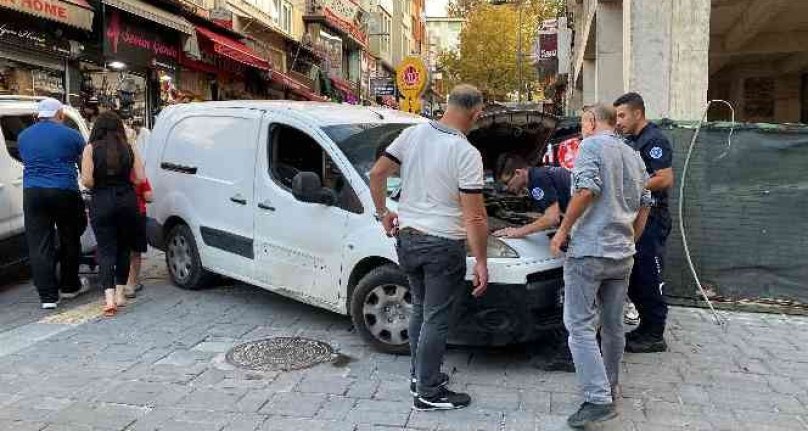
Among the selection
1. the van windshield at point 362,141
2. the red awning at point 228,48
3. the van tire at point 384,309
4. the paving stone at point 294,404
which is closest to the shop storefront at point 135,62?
the red awning at point 228,48

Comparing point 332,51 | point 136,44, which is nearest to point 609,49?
point 136,44

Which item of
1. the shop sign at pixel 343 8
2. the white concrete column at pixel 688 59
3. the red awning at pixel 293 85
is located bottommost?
the white concrete column at pixel 688 59

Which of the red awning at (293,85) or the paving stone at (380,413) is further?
the red awning at (293,85)

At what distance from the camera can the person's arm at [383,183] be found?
4461 mm

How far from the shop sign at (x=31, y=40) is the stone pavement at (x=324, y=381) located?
7021 millimetres

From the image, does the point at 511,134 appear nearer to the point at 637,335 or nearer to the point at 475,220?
the point at 637,335

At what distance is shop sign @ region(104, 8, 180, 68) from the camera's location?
14.8 m

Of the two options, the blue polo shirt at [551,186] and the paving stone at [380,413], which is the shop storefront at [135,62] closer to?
the blue polo shirt at [551,186]

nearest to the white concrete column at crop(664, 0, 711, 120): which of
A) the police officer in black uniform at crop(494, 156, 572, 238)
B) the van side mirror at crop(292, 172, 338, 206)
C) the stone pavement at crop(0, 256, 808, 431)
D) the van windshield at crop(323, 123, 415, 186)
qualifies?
the stone pavement at crop(0, 256, 808, 431)

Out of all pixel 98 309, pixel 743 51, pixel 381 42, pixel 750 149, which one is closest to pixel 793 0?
pixel 743 51

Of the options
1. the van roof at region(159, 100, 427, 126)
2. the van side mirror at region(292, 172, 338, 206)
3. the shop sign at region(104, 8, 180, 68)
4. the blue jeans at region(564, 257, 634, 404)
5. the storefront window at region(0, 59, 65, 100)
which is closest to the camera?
the blue jeans at region(564, 257, 634, 404)

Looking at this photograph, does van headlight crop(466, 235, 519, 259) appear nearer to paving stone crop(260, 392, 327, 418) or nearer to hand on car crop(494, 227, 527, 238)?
hand on car crop(494, 227, 527, 238)

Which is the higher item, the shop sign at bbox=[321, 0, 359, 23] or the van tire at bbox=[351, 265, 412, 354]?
the shop sign at bbox=[321, 0, 359, 23]

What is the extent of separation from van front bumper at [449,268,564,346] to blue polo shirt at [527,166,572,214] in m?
0.48
